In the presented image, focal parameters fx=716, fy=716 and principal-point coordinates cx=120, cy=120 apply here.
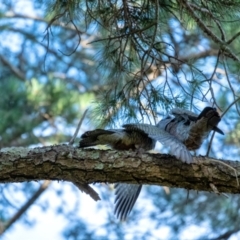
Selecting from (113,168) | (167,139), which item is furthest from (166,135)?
(113,168)

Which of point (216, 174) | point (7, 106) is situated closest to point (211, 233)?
point (7, 106)

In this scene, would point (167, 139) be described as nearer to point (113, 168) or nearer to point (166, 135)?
point (166, 135)

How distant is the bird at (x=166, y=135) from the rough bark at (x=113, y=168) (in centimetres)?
7

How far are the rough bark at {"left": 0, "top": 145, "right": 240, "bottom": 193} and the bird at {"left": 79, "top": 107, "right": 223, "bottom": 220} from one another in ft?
0.22

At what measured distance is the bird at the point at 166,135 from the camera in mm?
2094

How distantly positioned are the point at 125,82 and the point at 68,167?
19.9 inches

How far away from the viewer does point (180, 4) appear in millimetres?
2338

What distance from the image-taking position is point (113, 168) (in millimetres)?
2160

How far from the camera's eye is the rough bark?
212cm

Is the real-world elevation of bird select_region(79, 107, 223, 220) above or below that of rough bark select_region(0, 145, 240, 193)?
above

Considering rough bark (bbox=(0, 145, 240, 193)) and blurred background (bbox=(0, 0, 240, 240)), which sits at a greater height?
blurred background (bbox=(0, 0, 240, 240))

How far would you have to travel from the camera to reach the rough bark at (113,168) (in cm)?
212

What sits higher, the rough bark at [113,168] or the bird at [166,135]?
the bird at [166,135]

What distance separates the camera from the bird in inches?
82.4
